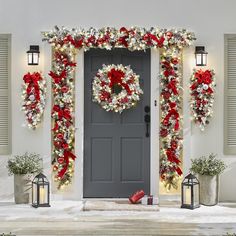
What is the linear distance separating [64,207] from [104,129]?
1.13 metres

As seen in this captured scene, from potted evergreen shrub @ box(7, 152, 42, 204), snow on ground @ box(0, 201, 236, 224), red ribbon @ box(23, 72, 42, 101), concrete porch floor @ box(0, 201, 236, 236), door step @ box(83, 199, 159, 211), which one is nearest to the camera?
concrete porch floor @ box(0, 201, 236, 236)

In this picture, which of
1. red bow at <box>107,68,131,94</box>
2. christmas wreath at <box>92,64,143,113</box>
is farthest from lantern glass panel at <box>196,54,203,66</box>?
red bow at <box>107,68,131,94</box>

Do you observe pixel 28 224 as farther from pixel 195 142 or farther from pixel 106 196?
pixel 195 142

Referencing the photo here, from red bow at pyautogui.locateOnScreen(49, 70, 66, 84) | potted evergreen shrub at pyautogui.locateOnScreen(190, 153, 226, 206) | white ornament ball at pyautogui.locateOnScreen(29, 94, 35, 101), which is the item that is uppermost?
red bow at pyautogui.locateOnScreen(49, 70, 66, 84)

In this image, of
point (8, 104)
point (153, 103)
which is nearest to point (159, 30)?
point (153, 103)

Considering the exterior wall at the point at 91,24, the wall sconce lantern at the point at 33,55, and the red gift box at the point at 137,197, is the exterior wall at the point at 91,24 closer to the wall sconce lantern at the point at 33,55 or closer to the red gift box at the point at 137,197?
the wall sconce lantern at the point at 33,55

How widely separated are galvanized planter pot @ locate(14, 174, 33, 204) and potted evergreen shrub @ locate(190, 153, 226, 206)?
6.74 ft

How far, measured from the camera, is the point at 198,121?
712 cm

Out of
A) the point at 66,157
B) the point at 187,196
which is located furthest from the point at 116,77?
the point at 187,196

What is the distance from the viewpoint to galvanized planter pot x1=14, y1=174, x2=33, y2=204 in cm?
685

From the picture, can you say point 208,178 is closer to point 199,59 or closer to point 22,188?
point 199,59

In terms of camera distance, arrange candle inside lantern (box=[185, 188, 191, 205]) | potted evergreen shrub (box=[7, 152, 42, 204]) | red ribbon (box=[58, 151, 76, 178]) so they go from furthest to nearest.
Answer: red ribbon (box=[58, 151, 76, 178]), potted evergreen shrub (box=[7, 152, 42, 204]), candle inside lantern (box=[185, 188, 191, 205])

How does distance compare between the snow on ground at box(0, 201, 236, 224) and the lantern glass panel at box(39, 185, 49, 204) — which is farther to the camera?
the lantern glass panel at box(39, 185, 49, 204)

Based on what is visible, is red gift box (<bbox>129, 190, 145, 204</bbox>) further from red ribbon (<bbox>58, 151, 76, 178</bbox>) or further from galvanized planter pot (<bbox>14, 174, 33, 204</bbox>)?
galvanized planter pot (<bbox>14, 174, 33, 204</bbox>)
